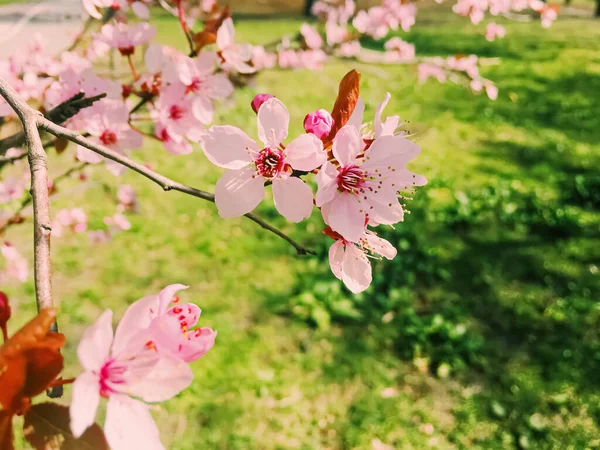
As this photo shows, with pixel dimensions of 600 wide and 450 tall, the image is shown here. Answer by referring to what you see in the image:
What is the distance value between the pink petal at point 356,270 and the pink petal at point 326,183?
142 millimetres

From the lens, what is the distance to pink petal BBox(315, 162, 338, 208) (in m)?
0.77

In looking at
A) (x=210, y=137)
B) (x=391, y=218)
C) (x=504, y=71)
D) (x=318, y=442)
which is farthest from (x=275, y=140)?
(x=504, y=71)

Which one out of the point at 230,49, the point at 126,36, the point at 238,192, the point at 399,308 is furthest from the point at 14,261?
the point at 238,192

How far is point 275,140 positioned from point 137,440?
1.68 ft

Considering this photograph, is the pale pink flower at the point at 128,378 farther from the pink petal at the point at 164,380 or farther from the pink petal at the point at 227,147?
the pink petal at the point at 227,147

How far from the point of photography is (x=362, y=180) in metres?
0.84

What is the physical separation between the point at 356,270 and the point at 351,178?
0.17 metres

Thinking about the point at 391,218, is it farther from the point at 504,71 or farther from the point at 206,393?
the point at 504,71

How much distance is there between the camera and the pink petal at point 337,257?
90cm

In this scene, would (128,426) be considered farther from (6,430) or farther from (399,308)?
(399,308)

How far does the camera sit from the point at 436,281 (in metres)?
3.31

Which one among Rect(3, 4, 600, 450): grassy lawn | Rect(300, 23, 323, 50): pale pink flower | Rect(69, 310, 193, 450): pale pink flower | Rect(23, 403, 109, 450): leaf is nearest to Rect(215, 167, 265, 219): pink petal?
Rect(69, 310, 193, 450): pale pink flower

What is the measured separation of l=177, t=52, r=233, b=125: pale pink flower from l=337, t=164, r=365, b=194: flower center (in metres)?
0.57

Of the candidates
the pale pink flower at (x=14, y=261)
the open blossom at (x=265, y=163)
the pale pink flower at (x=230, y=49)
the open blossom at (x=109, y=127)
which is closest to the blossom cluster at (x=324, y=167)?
the open blossom at (x=265, y=163)
